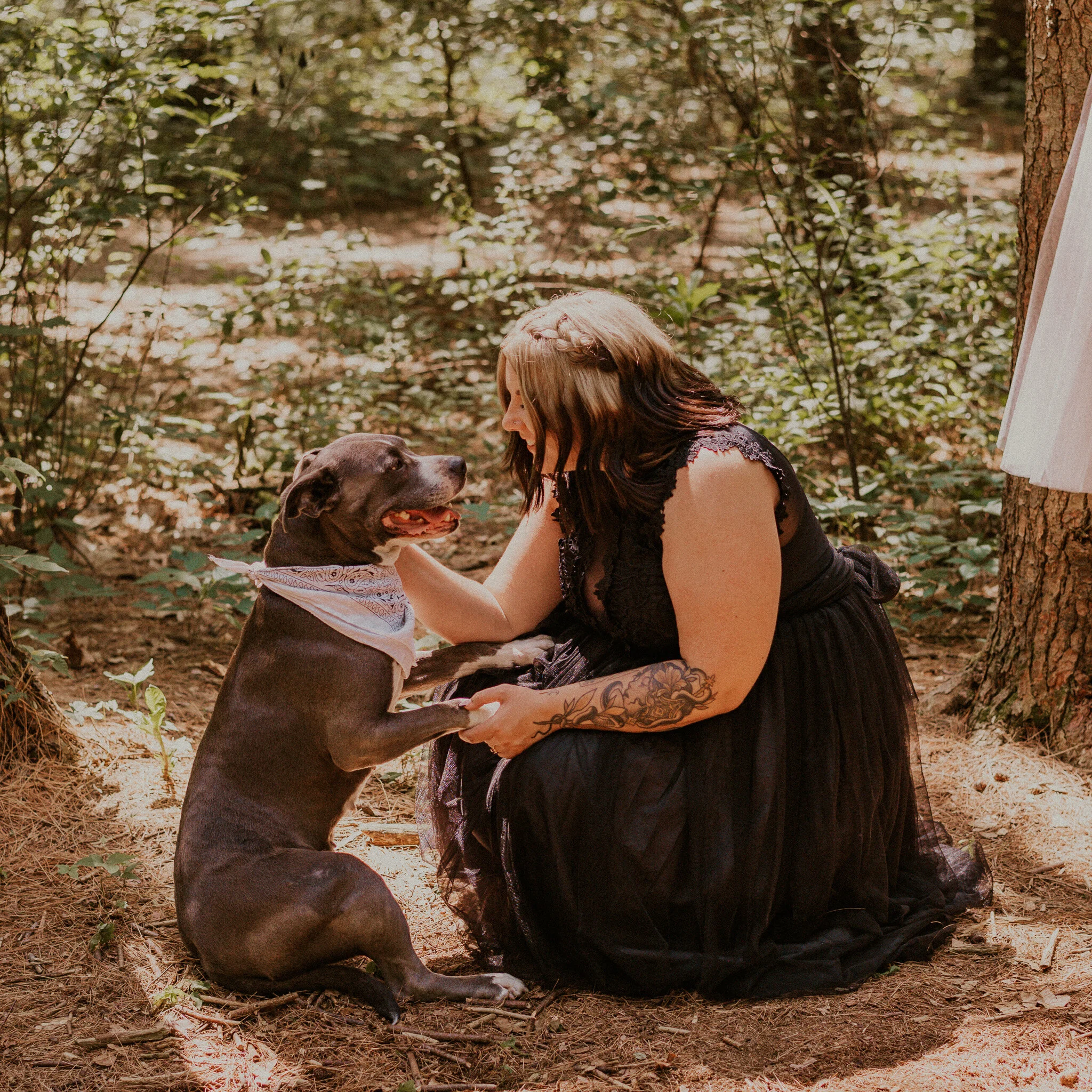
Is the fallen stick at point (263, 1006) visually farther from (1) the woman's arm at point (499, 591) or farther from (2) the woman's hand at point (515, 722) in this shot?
(1) the woman's arm at point (499, 591)

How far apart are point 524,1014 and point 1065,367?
2.17 m

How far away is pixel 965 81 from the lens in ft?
48.2

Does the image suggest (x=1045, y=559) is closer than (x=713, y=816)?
No

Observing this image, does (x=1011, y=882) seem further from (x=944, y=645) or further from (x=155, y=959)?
(x=155, y=959)

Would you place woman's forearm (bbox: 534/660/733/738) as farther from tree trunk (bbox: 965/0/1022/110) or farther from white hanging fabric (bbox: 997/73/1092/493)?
tree trunk (bbox: 965/0/1022/110)

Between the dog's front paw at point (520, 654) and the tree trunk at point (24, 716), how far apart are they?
1.78 meters

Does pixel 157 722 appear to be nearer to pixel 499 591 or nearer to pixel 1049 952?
pixel 499 591

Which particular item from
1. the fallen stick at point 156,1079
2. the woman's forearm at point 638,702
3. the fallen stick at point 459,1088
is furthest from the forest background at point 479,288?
the fallen stick at point 459,1088

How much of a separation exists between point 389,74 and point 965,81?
7.70 metres

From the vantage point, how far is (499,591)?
3.52 m

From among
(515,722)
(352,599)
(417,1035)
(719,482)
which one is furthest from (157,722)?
(719,482)

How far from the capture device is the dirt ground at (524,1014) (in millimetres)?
2531

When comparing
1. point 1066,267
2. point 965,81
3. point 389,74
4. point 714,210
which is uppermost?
point 965,81

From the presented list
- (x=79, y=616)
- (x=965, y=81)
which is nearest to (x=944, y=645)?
(x=79, y=616)
